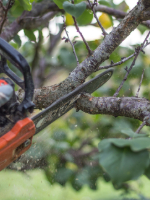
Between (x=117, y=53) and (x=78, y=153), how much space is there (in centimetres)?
57

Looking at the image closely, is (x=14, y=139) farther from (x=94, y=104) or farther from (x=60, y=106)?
(x=94, y=104)

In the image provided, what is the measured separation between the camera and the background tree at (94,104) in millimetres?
366

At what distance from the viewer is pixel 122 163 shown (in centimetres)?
34

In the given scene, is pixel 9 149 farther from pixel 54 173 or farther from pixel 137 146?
pixel 54 173

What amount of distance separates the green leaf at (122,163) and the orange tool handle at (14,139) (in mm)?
242

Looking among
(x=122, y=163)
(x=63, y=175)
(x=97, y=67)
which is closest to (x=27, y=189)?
(x=63, y=175)

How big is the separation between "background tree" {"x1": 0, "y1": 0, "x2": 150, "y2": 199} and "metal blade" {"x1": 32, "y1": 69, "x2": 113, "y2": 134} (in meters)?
0.04

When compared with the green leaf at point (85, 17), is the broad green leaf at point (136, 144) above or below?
below

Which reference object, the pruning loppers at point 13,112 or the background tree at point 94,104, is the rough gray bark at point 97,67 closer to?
the background tree at point 94,104

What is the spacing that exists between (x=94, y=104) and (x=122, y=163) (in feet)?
1.28

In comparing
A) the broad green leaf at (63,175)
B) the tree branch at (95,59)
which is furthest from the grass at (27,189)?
the tree branch at (95,59)

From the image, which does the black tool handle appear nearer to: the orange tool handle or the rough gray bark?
the orange tool handle

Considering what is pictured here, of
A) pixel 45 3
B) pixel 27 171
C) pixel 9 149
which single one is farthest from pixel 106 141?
pixel 45 3

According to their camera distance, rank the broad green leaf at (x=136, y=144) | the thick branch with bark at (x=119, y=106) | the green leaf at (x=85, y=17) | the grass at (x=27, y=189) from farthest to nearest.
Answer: the grass at (x=27, y=189)
the green leaf at (x=85, y=17)
the thick branch with bark at (x=119, y=106)
the broad green leaf at (x=136, y=144)
